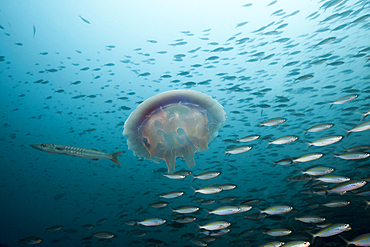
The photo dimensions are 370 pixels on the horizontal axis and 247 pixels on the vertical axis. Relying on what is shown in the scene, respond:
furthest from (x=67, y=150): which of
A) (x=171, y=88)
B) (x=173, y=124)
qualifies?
(x=171, y=88)

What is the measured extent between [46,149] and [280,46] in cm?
1279

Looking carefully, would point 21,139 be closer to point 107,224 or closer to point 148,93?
point 148,93

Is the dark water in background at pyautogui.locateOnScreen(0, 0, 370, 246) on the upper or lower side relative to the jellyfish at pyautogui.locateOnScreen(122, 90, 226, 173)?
upper

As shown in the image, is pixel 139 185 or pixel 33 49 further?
pixel 139 185

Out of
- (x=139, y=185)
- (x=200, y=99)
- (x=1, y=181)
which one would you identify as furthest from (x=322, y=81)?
(x=1, y=181)

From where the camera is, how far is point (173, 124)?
144 inches

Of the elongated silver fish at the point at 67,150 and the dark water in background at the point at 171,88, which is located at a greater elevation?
the dark water in background at the point at 171,88

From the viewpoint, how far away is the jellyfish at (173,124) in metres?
3.41

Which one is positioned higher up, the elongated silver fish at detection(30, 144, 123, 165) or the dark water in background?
the dark water in background

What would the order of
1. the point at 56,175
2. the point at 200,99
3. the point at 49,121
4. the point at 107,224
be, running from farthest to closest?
the point at 107,224 → the point at 56,175 → the point at 49,121 → the point at 200,99

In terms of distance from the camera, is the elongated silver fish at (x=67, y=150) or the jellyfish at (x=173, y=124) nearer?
the jellyfish at (x=173, y=124)

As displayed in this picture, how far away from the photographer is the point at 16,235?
27766 mm

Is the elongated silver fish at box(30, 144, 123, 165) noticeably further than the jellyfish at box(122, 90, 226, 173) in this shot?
Yes

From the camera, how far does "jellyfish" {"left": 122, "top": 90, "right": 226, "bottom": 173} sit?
3.41 metres
